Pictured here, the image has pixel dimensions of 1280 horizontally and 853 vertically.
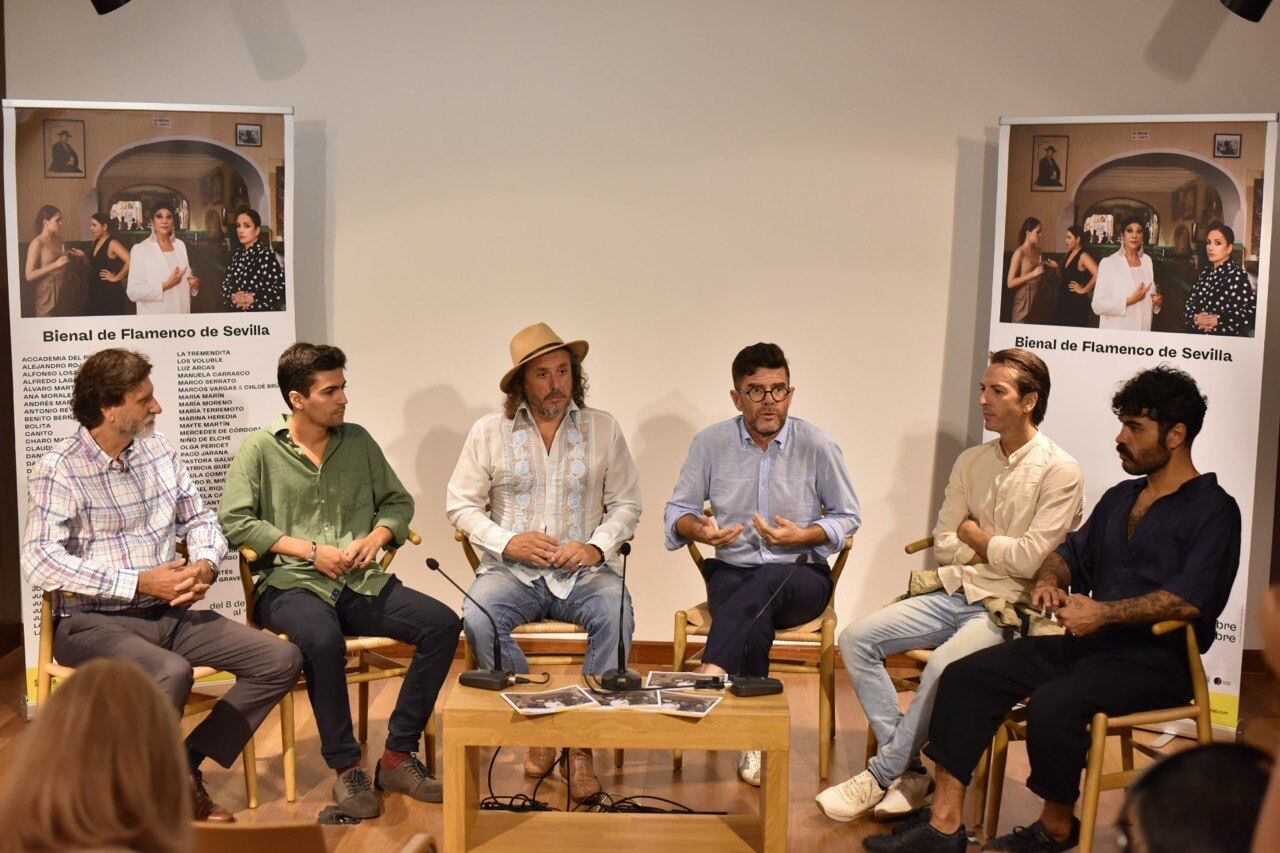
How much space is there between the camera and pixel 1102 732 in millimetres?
3270

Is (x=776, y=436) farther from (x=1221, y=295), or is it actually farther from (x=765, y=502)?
(x=1221, y=295)

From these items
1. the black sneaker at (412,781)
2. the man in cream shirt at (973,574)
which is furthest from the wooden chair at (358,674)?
the man in cream shirt at (973,574)

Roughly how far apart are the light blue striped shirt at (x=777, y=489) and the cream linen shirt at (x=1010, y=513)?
372mm

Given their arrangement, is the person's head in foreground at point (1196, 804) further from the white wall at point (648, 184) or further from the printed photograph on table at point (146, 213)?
the printed photograph on table at point (146, 213)

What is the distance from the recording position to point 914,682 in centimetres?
402

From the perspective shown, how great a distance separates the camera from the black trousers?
3342 millimetres

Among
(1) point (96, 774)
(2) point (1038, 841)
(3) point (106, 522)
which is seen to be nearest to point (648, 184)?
(3) point (106, 522)

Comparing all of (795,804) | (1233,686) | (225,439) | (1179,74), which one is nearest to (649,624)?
(795,804)

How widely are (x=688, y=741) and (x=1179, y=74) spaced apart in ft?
11.1

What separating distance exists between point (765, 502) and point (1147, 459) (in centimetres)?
129

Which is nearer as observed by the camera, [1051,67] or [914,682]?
[914,682]

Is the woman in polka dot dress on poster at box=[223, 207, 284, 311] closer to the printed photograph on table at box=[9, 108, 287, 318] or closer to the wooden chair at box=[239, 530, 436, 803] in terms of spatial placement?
the printed photograph on table at box=[9, 108, 287, 318]

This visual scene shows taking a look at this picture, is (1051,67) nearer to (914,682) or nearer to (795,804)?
(914,682)

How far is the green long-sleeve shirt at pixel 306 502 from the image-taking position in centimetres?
402
